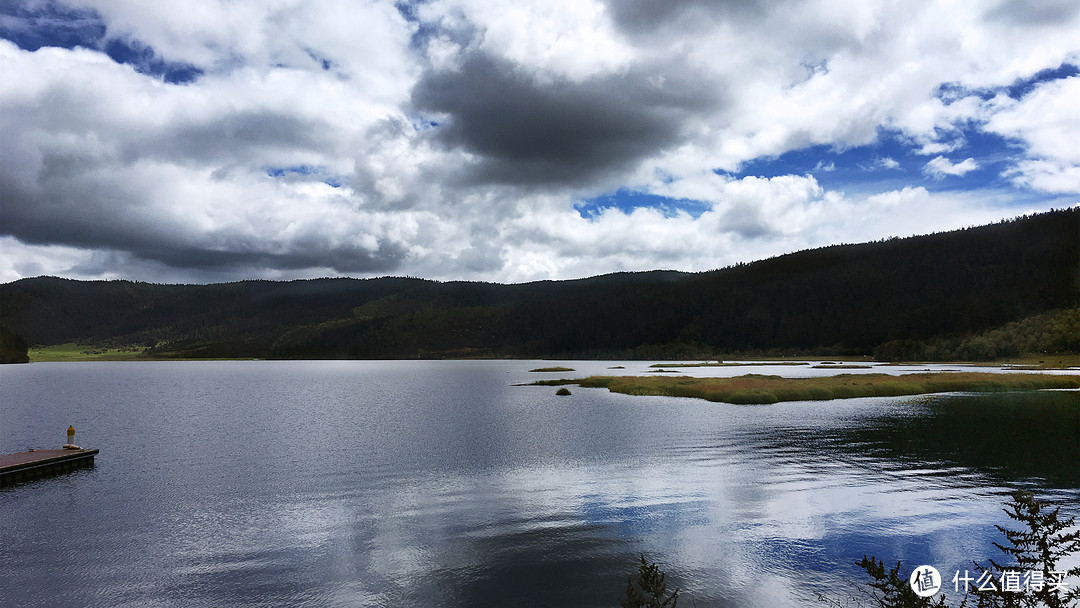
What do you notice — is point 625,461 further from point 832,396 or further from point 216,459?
point 832,396

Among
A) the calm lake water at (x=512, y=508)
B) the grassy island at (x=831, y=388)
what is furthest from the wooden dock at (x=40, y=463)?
the grassy island at (x=831, y=388)

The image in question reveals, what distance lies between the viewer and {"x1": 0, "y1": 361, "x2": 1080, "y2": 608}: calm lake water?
2297 centimetres

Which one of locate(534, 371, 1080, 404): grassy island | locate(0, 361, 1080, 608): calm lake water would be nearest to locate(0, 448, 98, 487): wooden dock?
locate(0, 361, 1080, 608): calm lake water

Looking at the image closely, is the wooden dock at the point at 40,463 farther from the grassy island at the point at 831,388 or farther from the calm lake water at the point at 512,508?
the grassy island at the point at 831,388

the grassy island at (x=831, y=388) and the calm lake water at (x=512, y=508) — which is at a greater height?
the calm lake water at (x=512, y=508)

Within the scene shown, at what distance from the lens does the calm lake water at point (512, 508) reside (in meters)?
23.0

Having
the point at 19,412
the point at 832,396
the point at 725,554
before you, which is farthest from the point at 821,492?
the point at 19,412

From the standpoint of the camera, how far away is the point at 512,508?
33.4 meters

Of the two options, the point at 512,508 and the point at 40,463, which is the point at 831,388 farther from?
the point at 40,463

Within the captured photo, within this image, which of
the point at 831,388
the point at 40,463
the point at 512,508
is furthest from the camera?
the point at 831,388

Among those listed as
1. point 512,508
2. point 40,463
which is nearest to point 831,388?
point 512,508

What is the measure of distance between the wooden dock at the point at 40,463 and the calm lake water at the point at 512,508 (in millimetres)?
2074

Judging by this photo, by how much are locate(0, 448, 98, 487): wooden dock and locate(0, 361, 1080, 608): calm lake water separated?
2.07m

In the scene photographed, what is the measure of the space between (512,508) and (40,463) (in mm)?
38474
